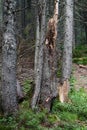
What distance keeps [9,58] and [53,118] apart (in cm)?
242

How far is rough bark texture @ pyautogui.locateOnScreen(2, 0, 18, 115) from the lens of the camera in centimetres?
916

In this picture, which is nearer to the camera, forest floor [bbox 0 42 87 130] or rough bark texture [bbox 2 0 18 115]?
rough bark texture [bbox 2 0 18 115]

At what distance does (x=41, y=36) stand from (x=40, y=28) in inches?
10.8

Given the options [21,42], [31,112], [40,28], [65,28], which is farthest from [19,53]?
[31,112]

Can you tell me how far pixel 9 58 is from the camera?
924 centimetres

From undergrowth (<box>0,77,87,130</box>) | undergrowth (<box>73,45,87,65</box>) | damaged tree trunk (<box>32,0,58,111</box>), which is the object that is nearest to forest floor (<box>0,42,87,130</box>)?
undergrowth (<box>0,77,87,130</box>)

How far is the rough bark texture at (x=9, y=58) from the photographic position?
916 centimetres

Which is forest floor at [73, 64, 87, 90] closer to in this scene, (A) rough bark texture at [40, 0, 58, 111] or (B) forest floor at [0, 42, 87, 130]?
(B) forest floor at [0, 42, 87, 130]

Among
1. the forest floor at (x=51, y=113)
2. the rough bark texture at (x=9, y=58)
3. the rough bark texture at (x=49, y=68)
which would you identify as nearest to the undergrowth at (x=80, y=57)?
the forest floor at (x=51, y=113)

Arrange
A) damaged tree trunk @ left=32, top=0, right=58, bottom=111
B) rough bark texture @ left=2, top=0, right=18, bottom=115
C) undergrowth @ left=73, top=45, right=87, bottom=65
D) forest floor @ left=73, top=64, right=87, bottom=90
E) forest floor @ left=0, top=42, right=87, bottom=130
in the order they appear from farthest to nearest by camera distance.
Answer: undergrowth @ left=73, top=45, right=87, bottom=65 → forest floor @ left=73, top=64, right=87, bottom=90 → damaged tree trunk @ left=32, top=0, right=58, bottom=111 → forest floor @ left=0, top=42, right=87, bottom=130 → rough bark texture @ left=2, top=0, right=18, bottom=115

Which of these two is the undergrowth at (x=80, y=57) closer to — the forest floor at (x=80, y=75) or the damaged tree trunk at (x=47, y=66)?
the forest floor at (x=80, y=75)

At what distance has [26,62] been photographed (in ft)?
51.4

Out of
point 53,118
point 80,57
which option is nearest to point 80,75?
point 80,57

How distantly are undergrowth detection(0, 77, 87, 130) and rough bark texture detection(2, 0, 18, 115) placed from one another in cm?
39
